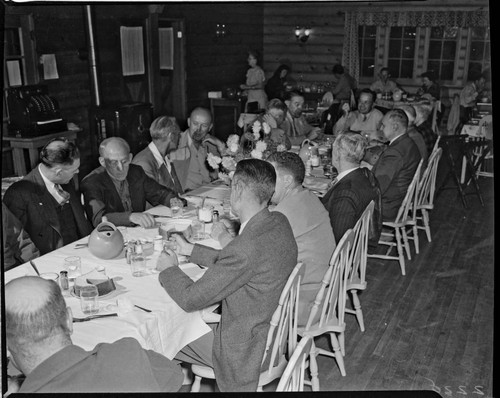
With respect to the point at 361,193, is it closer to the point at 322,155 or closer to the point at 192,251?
the point at 192,251

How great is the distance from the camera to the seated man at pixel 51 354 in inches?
46.8

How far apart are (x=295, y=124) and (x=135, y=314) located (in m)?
3.44

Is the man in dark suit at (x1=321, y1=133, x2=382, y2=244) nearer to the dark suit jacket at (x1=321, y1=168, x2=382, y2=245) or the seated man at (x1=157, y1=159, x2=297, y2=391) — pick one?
the dark suit jacket at (x1=321, y1=168, x2=382, y2=245)

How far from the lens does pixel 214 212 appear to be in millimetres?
2912

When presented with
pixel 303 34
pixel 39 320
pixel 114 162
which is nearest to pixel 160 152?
pixel 114 162

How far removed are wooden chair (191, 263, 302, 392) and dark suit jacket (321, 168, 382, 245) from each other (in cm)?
71

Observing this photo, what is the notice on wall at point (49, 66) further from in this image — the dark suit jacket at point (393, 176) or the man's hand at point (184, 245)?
the man's hand at point (184, 245)

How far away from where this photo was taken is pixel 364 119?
17.4 ft

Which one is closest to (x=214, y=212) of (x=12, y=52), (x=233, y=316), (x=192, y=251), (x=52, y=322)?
A: (x=192, y=251)

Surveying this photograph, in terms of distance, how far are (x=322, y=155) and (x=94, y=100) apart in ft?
9.59

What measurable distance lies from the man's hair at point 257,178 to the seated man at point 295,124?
9.26 ft

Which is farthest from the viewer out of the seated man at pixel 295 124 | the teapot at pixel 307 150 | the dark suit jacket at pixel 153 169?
the seated man at pixel 295 124

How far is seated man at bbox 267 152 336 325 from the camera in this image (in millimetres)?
2383

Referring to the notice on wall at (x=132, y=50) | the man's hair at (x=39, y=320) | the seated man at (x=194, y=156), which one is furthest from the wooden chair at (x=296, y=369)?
the notice on wall at (x=132, y=50)
